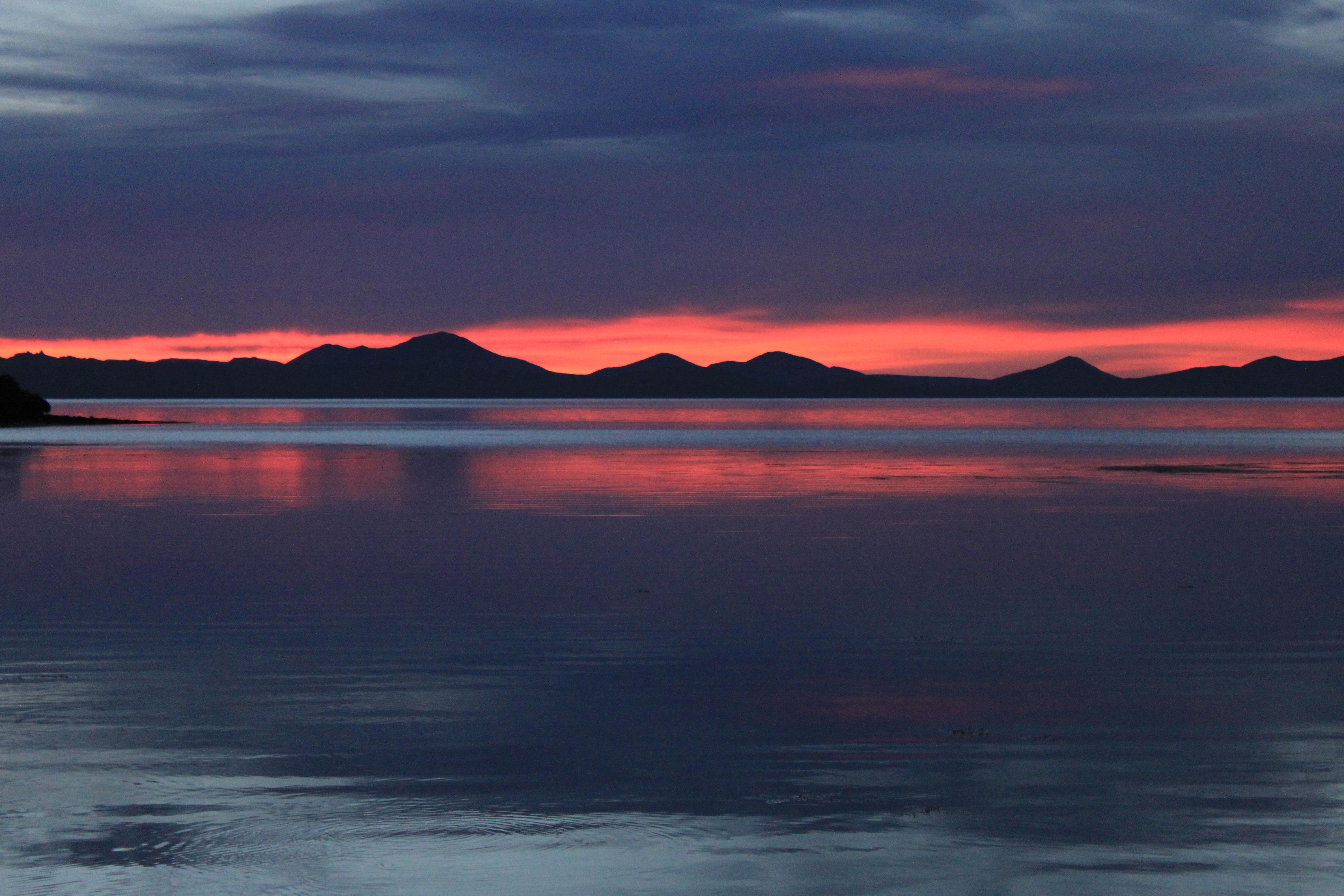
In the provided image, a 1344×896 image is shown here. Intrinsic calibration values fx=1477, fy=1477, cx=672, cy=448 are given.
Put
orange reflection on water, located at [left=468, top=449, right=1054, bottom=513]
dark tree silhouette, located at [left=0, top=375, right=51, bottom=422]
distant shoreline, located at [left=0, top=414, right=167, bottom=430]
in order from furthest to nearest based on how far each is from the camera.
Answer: dark tree silhouette, located at [left=0, top=375, right=51, bottom=422] < distant shoreline, located at [left=0, top=414, right=167, bottom=430] < orange reflection on water, located at [left=468, top=449, right=1054, bottom=513]

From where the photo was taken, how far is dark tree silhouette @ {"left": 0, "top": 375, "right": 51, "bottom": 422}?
138000mm

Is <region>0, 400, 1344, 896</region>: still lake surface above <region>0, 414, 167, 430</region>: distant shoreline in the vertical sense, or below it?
below

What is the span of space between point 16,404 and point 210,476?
94.0 m

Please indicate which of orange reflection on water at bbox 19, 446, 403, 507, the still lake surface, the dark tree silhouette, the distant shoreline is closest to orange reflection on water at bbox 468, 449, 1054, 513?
orange reflection on water at bbox 19, 446, 403, 507

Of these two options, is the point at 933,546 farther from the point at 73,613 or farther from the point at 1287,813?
the point at 1287,813

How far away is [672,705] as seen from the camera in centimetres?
1421

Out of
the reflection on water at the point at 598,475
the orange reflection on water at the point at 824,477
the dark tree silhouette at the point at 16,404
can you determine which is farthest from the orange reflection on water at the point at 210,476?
the dark tree silhouette at the point at 16,404

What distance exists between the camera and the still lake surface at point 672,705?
932cm

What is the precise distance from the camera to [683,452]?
274 ft

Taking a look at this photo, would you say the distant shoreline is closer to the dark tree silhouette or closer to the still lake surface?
the dark tree silhouette

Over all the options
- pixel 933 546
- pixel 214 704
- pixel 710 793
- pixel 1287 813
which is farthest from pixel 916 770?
pixel 933 546

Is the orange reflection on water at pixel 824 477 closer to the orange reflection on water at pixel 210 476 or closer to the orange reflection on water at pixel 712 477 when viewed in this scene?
the orange reflection on water at pixel 712 477

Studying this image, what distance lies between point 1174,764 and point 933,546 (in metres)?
18.5

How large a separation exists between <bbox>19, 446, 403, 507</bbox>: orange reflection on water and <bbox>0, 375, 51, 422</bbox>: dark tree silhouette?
5941 cm
